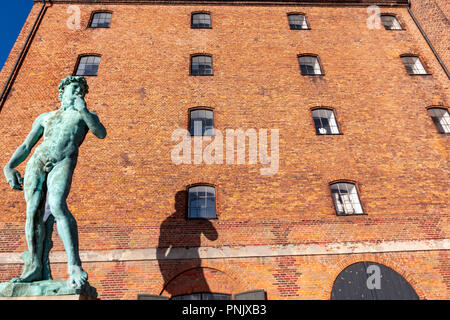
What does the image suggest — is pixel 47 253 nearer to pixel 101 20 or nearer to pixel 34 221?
pixel 34 221

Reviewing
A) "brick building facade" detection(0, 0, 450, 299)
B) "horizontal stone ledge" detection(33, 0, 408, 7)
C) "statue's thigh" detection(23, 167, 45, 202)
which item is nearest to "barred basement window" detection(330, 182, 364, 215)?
"brick building facade" detection(0, 0, 450, 299)

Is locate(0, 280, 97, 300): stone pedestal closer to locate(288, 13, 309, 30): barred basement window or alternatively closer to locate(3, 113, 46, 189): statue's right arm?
locate(3, 113, 46, 189): statue's right arm

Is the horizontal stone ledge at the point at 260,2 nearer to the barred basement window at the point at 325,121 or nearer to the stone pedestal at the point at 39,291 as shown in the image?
the barred basement window at the point at 325,121

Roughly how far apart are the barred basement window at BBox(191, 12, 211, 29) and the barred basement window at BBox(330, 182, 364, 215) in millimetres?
9547

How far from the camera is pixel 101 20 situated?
14211 mm

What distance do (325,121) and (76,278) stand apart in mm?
10001

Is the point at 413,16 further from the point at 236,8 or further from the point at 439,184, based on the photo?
the point at 439,184

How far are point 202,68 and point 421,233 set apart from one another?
986cm

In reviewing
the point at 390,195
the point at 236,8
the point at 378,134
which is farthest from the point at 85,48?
the point at 390,195

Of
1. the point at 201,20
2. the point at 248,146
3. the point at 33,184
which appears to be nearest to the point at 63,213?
the point at 33,184

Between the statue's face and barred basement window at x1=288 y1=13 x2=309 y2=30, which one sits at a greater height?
barred basement window at x1=288 y1=13 x2=309 y2=30

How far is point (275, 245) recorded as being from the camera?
8484 mm

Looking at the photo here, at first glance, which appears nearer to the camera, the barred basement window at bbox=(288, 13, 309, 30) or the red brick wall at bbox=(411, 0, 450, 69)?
the red brick wall at bbox=(411, 0, 450, 69)

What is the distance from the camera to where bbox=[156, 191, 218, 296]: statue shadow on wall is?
25.8ft
